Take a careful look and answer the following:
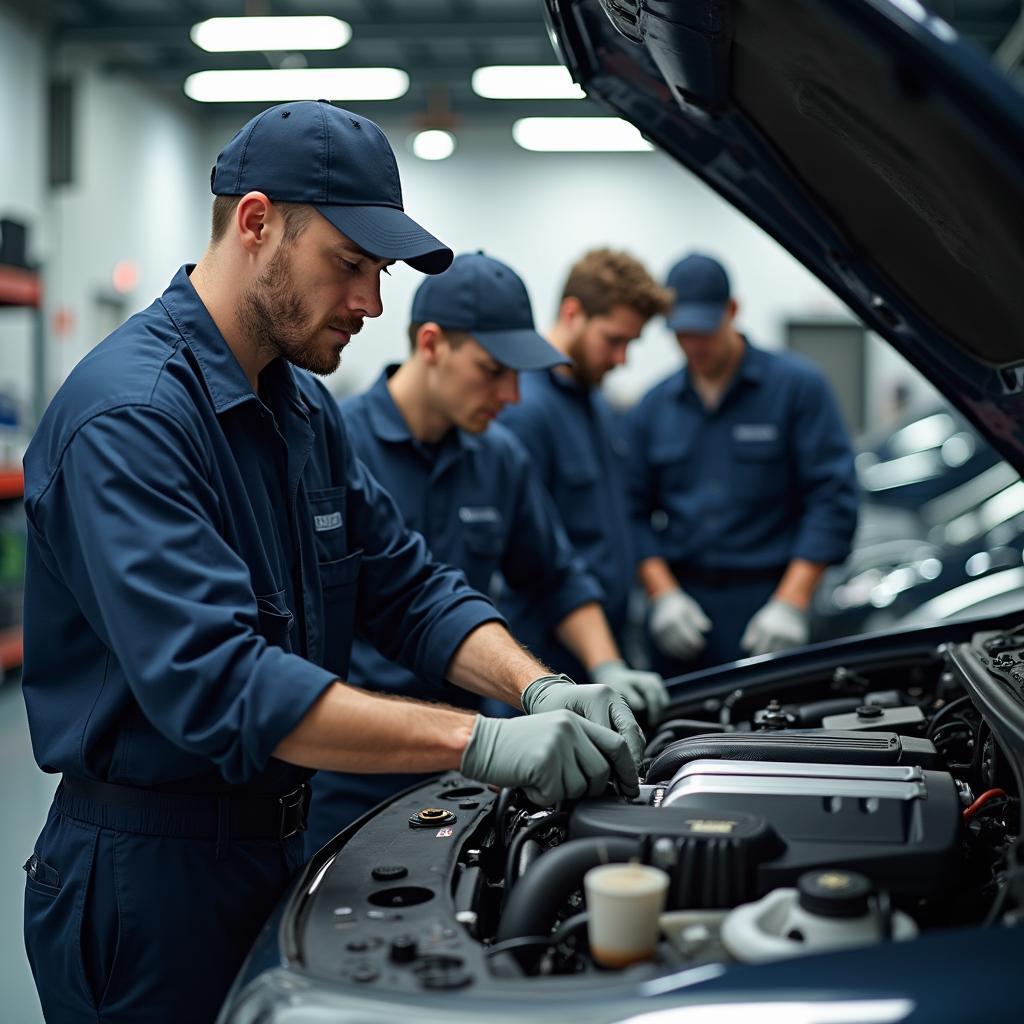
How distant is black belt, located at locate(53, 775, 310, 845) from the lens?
128 cm

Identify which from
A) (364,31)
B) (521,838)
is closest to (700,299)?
(521,838)

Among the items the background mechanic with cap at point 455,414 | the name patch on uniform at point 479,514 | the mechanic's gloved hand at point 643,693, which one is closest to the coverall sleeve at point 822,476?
the background mechanic with cap at point 455,414

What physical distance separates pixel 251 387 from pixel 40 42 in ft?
25.8

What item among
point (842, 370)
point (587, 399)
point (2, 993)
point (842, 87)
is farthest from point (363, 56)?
point (842, 87)

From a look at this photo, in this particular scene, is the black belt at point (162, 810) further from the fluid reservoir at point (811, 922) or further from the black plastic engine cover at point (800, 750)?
the fluid reservoir at point (811, 922)

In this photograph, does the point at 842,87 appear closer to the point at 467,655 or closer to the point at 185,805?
the point at 467,655

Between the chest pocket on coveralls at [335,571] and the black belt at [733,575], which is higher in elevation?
the chest pocket on coveralls at [335,571]

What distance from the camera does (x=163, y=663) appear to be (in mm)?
1105

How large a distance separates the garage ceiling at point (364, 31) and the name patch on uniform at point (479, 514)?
20.9ft

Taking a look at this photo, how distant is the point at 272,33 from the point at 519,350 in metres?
5.10

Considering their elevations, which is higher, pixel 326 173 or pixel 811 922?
pixel 326 173

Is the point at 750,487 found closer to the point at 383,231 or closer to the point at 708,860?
the point at 383,231

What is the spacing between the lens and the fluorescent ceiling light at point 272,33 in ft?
20.7

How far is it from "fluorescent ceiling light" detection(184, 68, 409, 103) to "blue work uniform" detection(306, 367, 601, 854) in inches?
223
